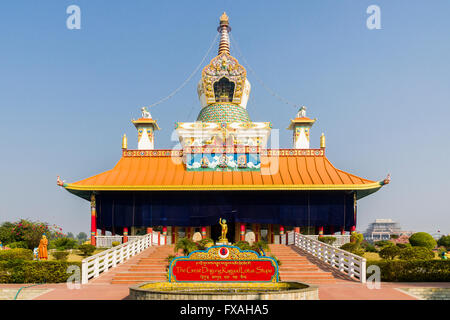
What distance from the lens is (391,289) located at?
1474cm

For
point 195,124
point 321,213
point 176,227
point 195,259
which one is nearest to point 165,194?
point 176,227

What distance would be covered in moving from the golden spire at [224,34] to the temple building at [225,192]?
699 inches

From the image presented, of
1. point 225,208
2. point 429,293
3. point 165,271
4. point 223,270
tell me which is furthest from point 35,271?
point 429,293

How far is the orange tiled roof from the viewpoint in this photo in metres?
27.2

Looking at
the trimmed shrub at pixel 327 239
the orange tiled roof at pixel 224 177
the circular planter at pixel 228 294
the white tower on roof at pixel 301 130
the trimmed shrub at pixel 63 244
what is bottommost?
the trimmed shrub at pixel 63 244

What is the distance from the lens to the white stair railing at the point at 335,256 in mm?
16841

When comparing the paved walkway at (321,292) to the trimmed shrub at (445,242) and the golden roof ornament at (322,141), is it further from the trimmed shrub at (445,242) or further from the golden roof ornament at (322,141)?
→ the trimmed shrub at (445,242)

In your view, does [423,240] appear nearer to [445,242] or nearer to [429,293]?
[445,242]

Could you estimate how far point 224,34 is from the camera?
1756 inches

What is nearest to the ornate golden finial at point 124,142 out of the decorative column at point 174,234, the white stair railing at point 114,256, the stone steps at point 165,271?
the decorative column at point 174,234

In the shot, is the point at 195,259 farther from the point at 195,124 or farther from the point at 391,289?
the point at 195,124
